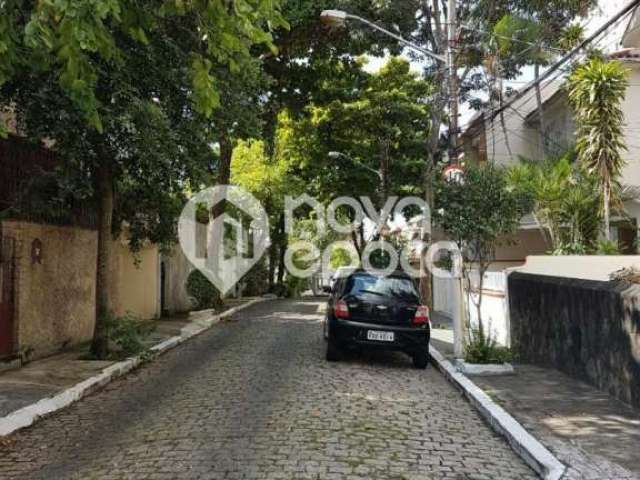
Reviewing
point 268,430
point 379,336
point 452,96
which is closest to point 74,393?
point 268,430

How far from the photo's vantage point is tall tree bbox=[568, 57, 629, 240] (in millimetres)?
11773

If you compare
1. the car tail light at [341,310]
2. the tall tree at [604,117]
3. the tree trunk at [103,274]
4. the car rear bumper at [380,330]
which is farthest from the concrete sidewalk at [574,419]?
the tree trunk at [103,274]

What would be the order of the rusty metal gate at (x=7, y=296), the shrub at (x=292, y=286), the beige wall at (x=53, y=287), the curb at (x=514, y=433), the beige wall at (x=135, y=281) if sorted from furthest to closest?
the shrub at (x=292, y=286) < the beige wall at (x=135, y=281) < the beige wall at (x=53, y=287) < the rusty metal gate at (x=7, y=296) < the curb at (x=514, y=433)

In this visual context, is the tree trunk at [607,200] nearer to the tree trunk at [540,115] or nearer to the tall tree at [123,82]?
the tree trunk at [540,115]

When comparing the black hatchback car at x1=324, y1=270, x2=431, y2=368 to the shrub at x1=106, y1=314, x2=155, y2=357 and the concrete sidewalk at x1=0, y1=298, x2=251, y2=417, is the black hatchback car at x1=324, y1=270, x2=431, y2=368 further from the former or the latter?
the concrete sidewalk at x1=0, y1=298, x2=251, y2=417

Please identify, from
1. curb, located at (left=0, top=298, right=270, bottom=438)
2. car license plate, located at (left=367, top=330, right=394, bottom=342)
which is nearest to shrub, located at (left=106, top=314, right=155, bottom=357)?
curb, located at (left=0, top=298, right=270, bottom=438)

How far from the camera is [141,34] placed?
4.42 meters

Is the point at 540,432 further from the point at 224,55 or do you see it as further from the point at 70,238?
the point at 70,238

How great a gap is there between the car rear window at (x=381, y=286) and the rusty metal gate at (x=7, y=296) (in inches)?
216

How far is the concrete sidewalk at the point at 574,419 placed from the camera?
4.96 m

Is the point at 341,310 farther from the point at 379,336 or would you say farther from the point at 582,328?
the point at 582,328

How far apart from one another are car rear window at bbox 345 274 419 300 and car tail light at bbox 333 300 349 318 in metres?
0.23

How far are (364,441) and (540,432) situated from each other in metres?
1.82

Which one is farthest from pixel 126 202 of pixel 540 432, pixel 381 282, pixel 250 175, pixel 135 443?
pixel 250 175
